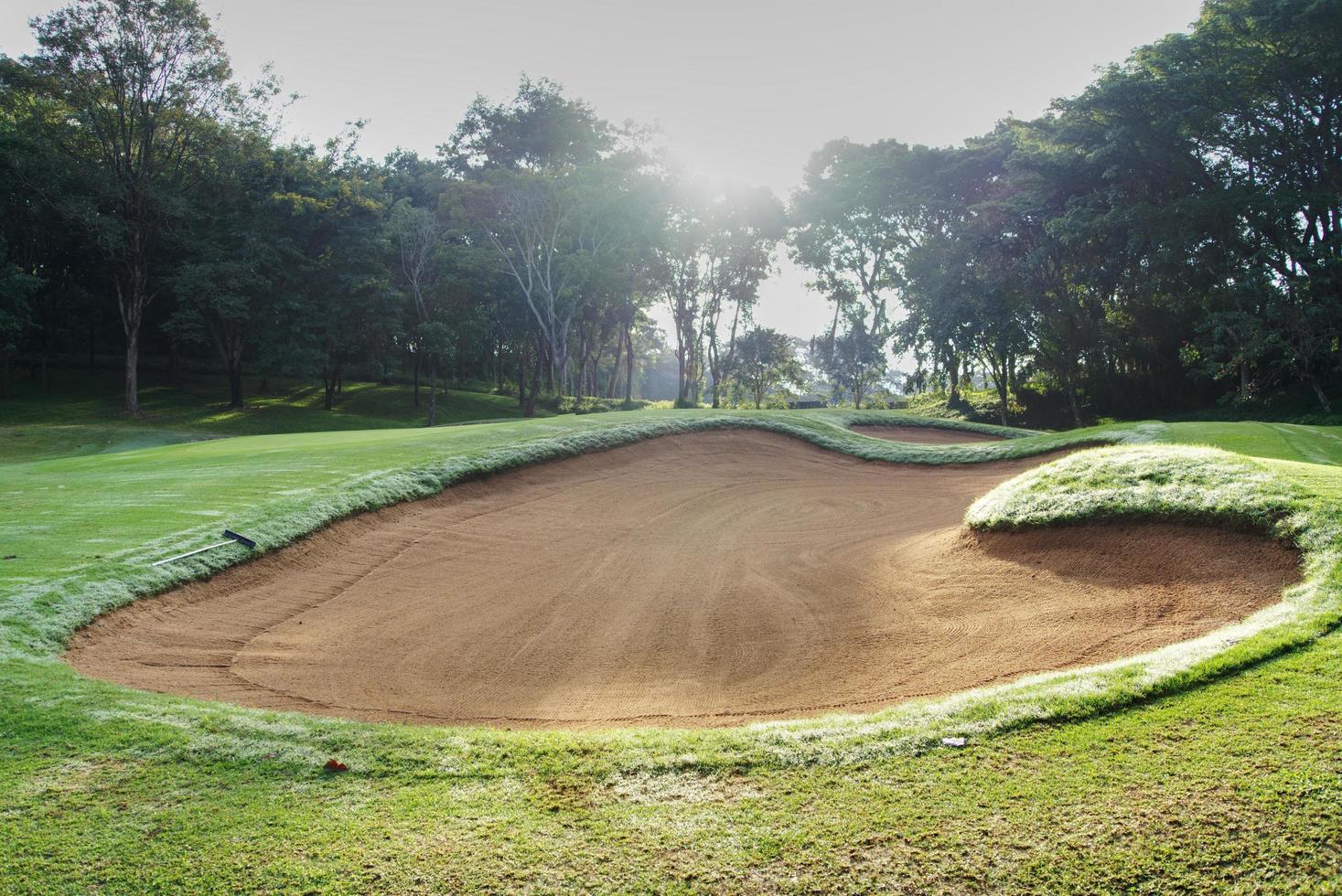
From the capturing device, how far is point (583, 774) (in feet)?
13.7

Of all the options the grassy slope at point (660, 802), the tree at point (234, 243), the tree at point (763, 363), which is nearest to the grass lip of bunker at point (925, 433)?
the grassy slope at point (660, 802)

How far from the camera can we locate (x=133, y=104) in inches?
1329

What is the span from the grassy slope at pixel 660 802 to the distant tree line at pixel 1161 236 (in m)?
29.5

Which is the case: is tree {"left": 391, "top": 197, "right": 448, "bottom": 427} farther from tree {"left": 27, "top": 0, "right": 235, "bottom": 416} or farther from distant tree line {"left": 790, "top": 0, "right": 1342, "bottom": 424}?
distant tree line {"left": 790, "top": 0, "right": 1342, "bottom": 424}

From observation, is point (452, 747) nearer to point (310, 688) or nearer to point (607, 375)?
point (310, 688)

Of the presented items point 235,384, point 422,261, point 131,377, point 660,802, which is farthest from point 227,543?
point 422,261

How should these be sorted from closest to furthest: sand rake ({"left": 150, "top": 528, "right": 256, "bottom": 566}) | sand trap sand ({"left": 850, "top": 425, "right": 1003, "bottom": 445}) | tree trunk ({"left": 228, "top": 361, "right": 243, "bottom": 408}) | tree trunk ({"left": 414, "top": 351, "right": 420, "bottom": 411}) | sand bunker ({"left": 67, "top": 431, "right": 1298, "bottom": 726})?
1. sand bunker ({"left": 67, "top": 431, "right": 1298, "bottom": 726})
2. sand rake ({"left": 150, "top": 528, "right": 256, "bottom": 566})
3. sand trap sand ({"left": 850, "top": 425, "right": 1003, "bottom": 445})
4. tree trunk ({"left": 228, "top": 361, "right": 243, "bottom": 408})
5. tree trunk ({"left": 414, "top": 351, "right": 420, "bottom": 411})

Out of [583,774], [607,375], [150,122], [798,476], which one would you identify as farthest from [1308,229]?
[607,375]

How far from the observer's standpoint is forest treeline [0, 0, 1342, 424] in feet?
92.3

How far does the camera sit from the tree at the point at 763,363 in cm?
5138

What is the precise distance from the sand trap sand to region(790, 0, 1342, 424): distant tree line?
10280mm

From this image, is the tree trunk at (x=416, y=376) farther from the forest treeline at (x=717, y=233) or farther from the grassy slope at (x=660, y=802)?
the grassy slope at (x=660, y=802)

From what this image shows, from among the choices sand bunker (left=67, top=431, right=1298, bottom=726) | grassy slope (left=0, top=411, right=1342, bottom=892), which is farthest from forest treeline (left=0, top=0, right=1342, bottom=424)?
grassy slope (left=0, top=411, right=1342, bottom=892)

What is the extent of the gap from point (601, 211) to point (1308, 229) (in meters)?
32.7
